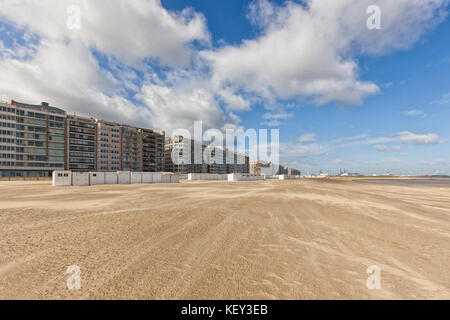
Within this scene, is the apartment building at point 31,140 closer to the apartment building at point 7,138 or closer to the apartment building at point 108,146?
the apartment building at point 7,138

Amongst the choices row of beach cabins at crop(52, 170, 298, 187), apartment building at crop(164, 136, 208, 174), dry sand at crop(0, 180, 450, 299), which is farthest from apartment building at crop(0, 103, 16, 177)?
dry sand at crop(0, 180, 450, 299)

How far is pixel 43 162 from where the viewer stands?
6719 cm

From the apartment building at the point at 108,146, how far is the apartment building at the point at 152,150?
1213 centimetres

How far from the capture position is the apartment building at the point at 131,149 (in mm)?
88938

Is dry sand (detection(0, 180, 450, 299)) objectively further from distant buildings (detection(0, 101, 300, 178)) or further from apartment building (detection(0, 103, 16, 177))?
distant buildings (detection(0, 101, 300, 178))

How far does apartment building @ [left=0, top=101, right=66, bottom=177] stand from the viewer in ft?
202

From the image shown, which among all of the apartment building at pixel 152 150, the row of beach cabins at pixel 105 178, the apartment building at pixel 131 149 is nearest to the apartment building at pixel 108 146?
the apartment building at pixel 131 149

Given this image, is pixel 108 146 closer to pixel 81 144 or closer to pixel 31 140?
pixel 81 144

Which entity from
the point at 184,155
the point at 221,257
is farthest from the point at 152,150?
the point at 221,257

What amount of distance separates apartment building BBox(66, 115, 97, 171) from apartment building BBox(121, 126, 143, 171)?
12.1 metres
